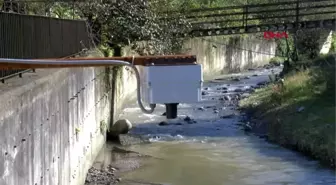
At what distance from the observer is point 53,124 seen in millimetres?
9586

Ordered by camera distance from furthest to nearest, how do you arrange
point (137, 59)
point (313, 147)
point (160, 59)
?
point (313, 147) → point (137, 59) → point (160, 59)

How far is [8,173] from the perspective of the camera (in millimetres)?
6555

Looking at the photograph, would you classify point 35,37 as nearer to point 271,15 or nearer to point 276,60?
point 271,15

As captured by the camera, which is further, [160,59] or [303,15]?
[303,15]

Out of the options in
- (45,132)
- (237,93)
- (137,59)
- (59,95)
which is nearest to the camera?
(137,59)

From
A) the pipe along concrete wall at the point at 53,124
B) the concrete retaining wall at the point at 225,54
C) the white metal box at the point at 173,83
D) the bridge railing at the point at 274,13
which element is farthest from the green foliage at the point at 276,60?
the white metal box at the point at 173,83

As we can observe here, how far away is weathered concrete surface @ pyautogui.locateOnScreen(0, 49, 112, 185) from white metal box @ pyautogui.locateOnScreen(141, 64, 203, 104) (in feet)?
8.25

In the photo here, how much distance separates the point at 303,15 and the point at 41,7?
16646mm

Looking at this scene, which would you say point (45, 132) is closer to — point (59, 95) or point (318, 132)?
point (59, 95)

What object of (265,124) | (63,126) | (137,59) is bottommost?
(265,124)

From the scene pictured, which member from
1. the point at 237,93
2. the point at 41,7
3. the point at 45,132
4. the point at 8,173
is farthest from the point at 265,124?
the point at 8,173

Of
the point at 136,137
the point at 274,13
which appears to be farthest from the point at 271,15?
the point at 136,137

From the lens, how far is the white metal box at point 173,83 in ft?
Answer: 13.9

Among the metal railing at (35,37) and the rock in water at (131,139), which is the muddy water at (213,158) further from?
the metal railing at (35,37)
